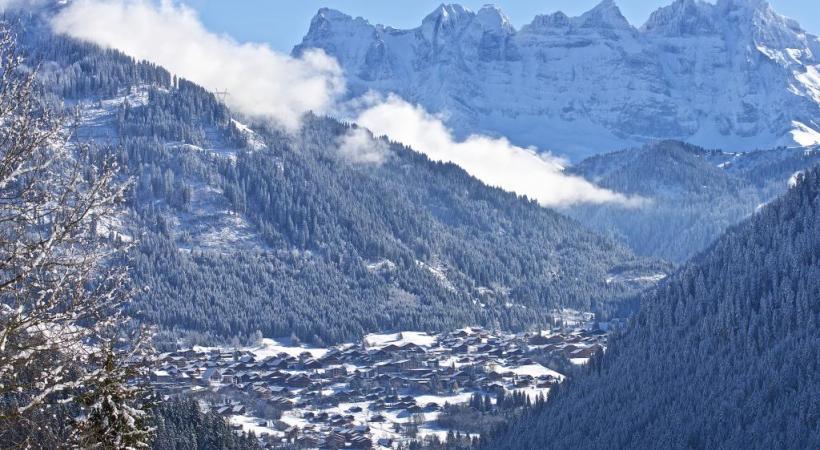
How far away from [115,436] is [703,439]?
3907 inches

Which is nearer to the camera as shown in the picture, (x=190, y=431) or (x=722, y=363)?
(x=190, y=431)

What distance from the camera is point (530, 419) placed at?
150m

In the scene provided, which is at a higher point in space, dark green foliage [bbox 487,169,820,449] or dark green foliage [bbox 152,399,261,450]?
dark green foliage [bbox 487,169,820,449]

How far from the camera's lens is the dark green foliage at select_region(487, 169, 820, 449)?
398ft

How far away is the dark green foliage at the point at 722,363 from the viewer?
12119 centimetres

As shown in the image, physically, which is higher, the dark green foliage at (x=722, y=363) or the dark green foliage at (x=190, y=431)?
the dark green foliage at (x=722, y=363)

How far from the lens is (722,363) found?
134250mm

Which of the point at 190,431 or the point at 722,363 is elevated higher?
the point at 722,363

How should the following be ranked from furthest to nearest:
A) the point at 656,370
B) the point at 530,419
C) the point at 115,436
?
the point at 530,419
the point at 656,370
the point at 115,436

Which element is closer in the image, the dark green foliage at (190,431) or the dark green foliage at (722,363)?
the dark green foliage at (190,431)

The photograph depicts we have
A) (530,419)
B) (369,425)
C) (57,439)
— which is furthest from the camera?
(369,425)

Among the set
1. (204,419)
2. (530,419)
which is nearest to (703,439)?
(530,419)

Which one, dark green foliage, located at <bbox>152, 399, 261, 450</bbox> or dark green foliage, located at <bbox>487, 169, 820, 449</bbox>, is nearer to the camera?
dark green foliage, located at <bbox>152, 399, 261, 450</bbox>

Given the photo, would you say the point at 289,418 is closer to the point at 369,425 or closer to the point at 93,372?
the point at 369,425
